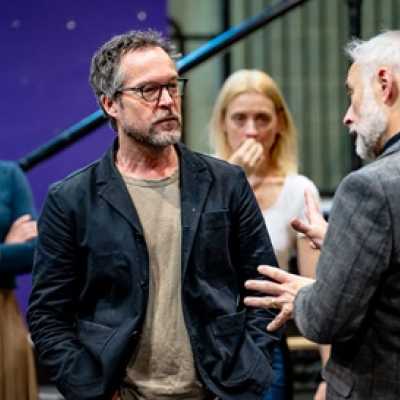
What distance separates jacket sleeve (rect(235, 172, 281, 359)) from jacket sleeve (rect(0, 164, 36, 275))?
3.80ft

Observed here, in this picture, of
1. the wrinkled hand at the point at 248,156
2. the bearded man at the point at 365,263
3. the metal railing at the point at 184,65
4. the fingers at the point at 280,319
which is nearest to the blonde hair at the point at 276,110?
the wrinkled hand at the point at 248,156

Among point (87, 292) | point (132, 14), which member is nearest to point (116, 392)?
point (87, 292)

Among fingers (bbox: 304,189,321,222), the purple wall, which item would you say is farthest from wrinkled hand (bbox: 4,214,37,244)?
fingers (bbox: 304,189,321,222)

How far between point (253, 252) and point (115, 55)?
2.16 feet

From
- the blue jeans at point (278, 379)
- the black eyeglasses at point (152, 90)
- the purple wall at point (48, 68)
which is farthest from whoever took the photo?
the purple wall at point (48, 68)

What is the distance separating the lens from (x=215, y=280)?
271 cm

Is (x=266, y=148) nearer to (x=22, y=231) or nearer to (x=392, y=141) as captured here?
(x=22, y=231)

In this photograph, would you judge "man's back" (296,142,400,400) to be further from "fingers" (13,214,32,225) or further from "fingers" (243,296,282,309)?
"fingers" (13,214,32,225)

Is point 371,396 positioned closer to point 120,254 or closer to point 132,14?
point 120,254

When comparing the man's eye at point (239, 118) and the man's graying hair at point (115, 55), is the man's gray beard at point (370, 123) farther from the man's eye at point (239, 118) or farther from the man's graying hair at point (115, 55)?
the man's eye at point (239, 118)

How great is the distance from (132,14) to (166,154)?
1871mm

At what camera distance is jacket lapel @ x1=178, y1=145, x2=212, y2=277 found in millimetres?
2652

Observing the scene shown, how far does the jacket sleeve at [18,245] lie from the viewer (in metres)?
3.66

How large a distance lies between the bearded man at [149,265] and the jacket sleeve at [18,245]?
933 mm
